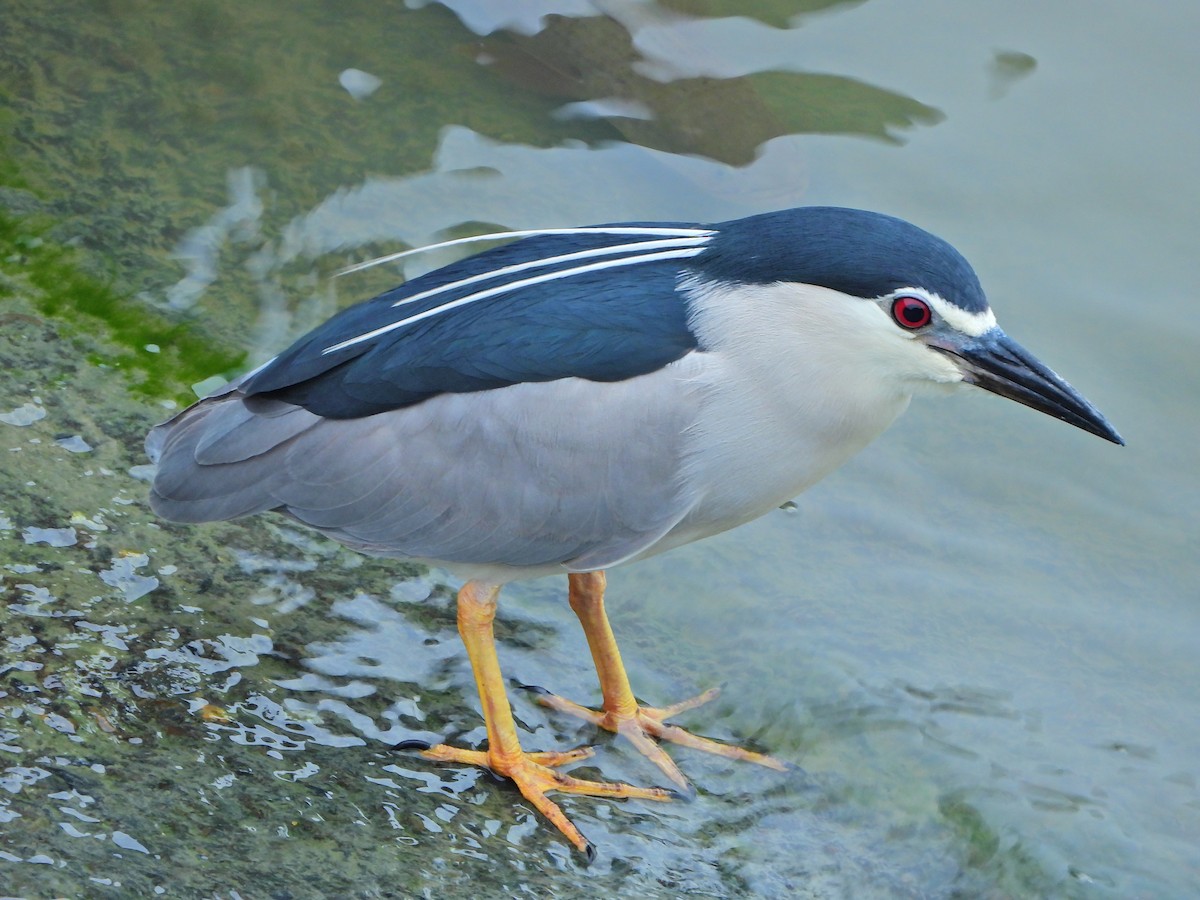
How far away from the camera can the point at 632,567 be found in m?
4.70

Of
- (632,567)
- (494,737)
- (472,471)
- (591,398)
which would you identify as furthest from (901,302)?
(632,567)

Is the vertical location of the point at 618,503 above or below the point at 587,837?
above

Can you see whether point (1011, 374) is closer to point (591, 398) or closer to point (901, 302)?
point (901, 302)

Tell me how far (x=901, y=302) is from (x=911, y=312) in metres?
0.04

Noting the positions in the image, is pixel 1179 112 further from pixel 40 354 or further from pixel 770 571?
pixel 40 354

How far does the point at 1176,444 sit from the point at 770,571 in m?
1.71

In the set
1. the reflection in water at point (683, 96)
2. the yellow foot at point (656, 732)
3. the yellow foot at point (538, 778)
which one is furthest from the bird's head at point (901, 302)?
the reflection in water at point (683, 96)

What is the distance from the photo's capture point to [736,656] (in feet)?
14.3

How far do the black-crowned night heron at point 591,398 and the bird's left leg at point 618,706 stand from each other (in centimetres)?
14

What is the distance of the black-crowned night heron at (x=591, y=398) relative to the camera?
11.2 ft

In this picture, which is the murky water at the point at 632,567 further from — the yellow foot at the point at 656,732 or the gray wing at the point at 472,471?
the gray wing at the point at 472,471

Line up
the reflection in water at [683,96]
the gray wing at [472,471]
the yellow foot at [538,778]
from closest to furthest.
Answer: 1. the gray wing at [472,471]
2. the yellow foot at [538,778]
3. the reflection in water at [683,96]

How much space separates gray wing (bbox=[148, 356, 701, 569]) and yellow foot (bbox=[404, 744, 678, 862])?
1.67ft

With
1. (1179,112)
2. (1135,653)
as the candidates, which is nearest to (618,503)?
(1135,653)
